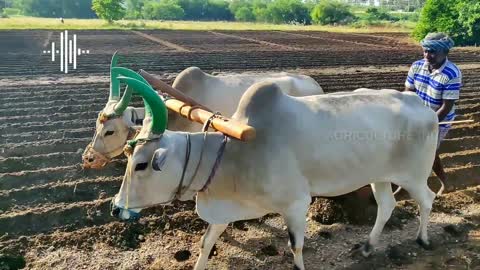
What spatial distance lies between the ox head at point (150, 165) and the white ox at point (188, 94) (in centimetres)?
78

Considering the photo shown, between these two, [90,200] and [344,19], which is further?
[344,19]

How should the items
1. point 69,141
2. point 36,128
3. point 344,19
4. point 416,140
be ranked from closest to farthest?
point 416,140 < point 69,141 < point 36,128 < point 344,19

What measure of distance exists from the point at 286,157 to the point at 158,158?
3.48 ft

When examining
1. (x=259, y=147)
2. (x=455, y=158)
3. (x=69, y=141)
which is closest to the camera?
(x=259, y=147)

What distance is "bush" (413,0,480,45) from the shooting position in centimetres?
2962

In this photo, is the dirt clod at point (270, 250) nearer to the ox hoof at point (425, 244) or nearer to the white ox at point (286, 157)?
the white ox at point (286, 157)

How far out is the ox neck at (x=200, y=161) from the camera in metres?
3.95

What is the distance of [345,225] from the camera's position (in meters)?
5.67

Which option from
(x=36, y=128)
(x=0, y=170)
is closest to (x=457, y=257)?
(x=0, y=170)

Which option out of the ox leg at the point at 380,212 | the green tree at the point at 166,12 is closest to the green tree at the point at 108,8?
the green tree at the point at 166,12

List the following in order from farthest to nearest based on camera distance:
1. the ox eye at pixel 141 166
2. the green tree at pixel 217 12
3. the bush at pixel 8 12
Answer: the green tree at pixel 217 12 → the bush at pixel 8 12 → the ox eye at pixel 141 166

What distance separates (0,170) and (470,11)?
28543mm

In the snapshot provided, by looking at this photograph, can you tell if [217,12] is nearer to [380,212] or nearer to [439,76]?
[439,76]

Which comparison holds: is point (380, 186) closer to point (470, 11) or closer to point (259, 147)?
point (259, 147)
